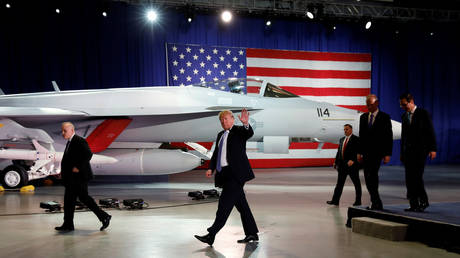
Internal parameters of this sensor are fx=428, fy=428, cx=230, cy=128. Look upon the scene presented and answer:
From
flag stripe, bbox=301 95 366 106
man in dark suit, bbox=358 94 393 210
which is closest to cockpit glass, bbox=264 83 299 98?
man in dark suit, bbox=358 94 393 210

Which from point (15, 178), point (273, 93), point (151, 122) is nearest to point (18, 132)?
point (15, 178)

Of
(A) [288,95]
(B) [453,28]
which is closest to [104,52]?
(A) [288,95]

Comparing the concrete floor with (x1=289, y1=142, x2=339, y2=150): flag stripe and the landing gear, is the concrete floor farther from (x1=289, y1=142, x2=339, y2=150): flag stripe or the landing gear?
(x1=289, y1=142, x2=339, y2=150): flag stripe

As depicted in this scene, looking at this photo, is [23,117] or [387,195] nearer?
[387,195]

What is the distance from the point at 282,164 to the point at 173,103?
311 inches

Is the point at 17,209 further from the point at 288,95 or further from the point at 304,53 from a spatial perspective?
the point at 304,53

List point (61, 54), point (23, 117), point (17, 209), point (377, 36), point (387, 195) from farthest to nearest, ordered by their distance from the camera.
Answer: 1. point (377, 36)
2. point (61, 54)
3. point (23, 117)
4. point (387, 195)
5. point (17, 209)

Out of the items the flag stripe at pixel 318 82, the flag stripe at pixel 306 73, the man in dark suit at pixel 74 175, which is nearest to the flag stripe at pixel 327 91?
the flag stripe at pixel 318 82

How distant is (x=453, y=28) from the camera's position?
1916 centimetres

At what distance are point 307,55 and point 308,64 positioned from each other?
0.36m

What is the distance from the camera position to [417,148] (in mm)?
5203

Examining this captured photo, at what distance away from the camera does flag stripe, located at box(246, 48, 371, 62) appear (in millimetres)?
16375

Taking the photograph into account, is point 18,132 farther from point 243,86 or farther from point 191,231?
point 191,231

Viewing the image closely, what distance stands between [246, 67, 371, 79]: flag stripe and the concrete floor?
8.27 metres
